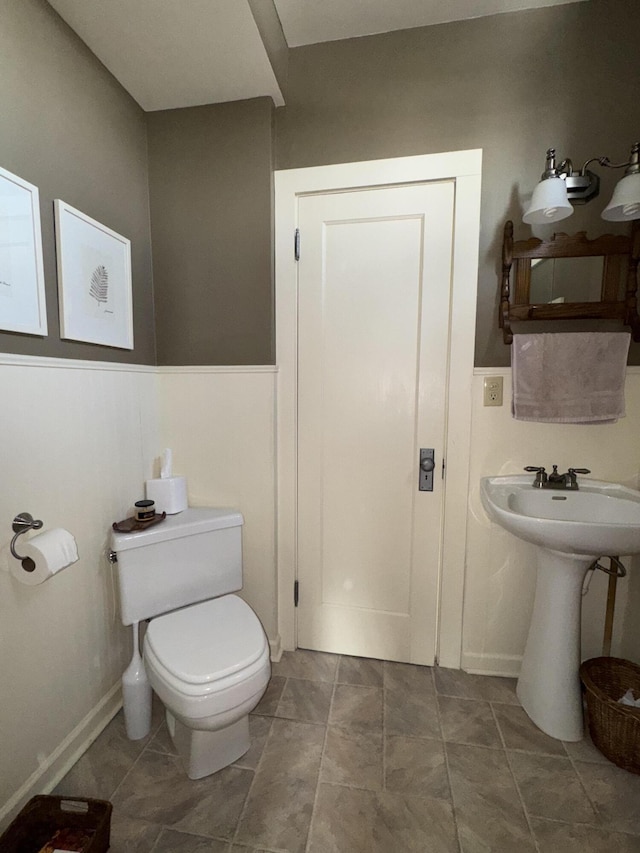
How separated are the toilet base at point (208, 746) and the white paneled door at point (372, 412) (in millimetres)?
584

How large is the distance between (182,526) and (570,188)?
6.33 ft

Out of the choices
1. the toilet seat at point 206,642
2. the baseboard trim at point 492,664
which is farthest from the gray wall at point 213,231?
the baseboard trim at point 492,664

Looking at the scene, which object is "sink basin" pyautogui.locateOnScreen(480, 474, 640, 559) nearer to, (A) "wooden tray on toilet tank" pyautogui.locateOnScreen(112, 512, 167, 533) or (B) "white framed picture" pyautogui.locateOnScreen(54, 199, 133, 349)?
(A) "wooden tray on toilet tank" pyautogui.locateOnScreen(112, 512, 167, 533)

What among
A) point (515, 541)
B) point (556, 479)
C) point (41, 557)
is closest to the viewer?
point (41, 557)

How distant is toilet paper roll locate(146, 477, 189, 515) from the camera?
1.57 m

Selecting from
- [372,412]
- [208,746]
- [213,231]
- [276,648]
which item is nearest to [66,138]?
[213,231]

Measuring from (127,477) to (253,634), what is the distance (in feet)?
2.63

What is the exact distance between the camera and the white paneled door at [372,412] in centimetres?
158

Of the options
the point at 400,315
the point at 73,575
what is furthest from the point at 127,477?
the point at 400,315

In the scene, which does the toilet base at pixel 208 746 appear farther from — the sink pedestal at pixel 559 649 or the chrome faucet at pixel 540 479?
the chrome faucet at pixel 540 479

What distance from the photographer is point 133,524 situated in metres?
1.42

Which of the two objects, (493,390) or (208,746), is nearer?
(208,746)

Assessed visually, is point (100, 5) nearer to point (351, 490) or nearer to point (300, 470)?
point (300, 470)

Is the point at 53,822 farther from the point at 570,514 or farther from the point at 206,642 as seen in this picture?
the point at 570,514
